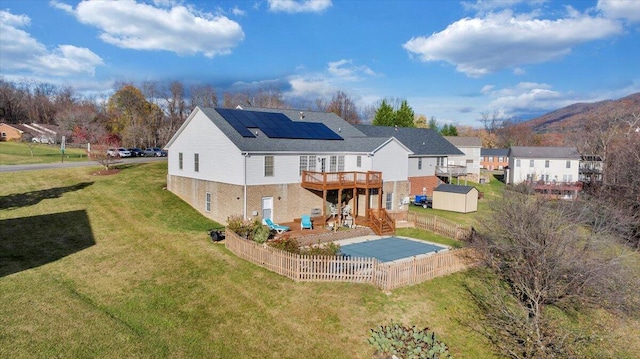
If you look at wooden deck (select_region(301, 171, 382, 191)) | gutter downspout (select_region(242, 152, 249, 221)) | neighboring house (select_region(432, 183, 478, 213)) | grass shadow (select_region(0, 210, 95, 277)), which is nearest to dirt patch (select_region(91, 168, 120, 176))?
grass shadow (select_region(0, 210, 95, 277))

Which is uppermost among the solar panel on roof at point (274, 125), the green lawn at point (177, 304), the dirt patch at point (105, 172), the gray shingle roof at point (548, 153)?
the solar panel on roof at point (274, 125)

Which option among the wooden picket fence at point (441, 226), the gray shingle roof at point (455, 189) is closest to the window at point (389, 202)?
the wooden picket fence at point (441, 226)

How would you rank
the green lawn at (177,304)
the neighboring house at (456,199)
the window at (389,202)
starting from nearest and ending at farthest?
the green lawn at (177,304), the window at (389,202), the neighboring house at (456,199)

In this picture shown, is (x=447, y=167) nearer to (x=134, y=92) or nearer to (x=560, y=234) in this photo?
(x=560, y=234)

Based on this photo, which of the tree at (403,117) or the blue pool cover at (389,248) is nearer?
the blue pool cover at (389,248)

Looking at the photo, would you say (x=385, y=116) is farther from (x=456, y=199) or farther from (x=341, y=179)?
(x=341, y=179)

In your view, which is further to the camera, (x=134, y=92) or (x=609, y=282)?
(x=134, y=92)

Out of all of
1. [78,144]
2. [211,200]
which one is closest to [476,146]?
[211,200]

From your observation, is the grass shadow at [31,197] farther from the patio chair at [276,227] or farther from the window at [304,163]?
the window at [304,163]
